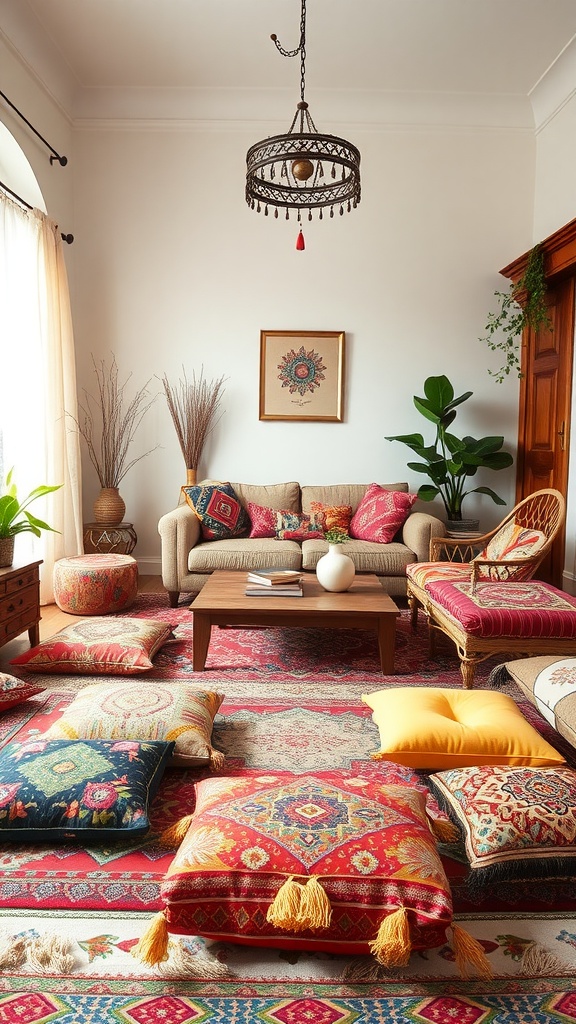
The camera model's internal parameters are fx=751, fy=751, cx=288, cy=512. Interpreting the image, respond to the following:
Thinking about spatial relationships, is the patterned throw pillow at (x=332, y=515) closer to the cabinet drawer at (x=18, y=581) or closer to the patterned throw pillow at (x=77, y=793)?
the cabinet drawer at (x=18, y=581)

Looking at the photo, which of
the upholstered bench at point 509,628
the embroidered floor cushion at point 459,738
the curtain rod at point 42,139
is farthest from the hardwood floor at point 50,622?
the curtain rod at point 42,139

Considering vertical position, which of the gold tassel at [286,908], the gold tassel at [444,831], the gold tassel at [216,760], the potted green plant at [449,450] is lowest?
the gold tassel at [444,831]

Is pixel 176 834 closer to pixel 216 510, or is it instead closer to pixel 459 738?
pixel 459 738

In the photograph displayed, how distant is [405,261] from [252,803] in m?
4.88

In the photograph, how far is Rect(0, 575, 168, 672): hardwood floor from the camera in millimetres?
3816

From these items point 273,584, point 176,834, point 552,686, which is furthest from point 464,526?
point 176,834

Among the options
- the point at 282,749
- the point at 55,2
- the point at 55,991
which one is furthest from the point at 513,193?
the point at 55,991

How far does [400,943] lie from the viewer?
1479 millimetres

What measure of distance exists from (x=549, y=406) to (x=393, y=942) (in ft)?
14.6

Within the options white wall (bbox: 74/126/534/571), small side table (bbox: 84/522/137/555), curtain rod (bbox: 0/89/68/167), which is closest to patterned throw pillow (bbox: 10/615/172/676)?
small side table (bbox: 84/522/137/555)

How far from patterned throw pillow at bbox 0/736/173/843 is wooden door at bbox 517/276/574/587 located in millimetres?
3756

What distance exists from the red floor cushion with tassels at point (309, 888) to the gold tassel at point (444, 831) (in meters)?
0.33

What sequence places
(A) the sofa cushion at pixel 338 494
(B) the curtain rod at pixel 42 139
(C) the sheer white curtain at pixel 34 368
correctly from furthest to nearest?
(A) the sofa cushion at pixel 338 494 → (C) the sheer white curtain at pixel 34 368 → (B) the curtain rod at pixel 42 139

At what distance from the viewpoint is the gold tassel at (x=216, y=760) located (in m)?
2.42
